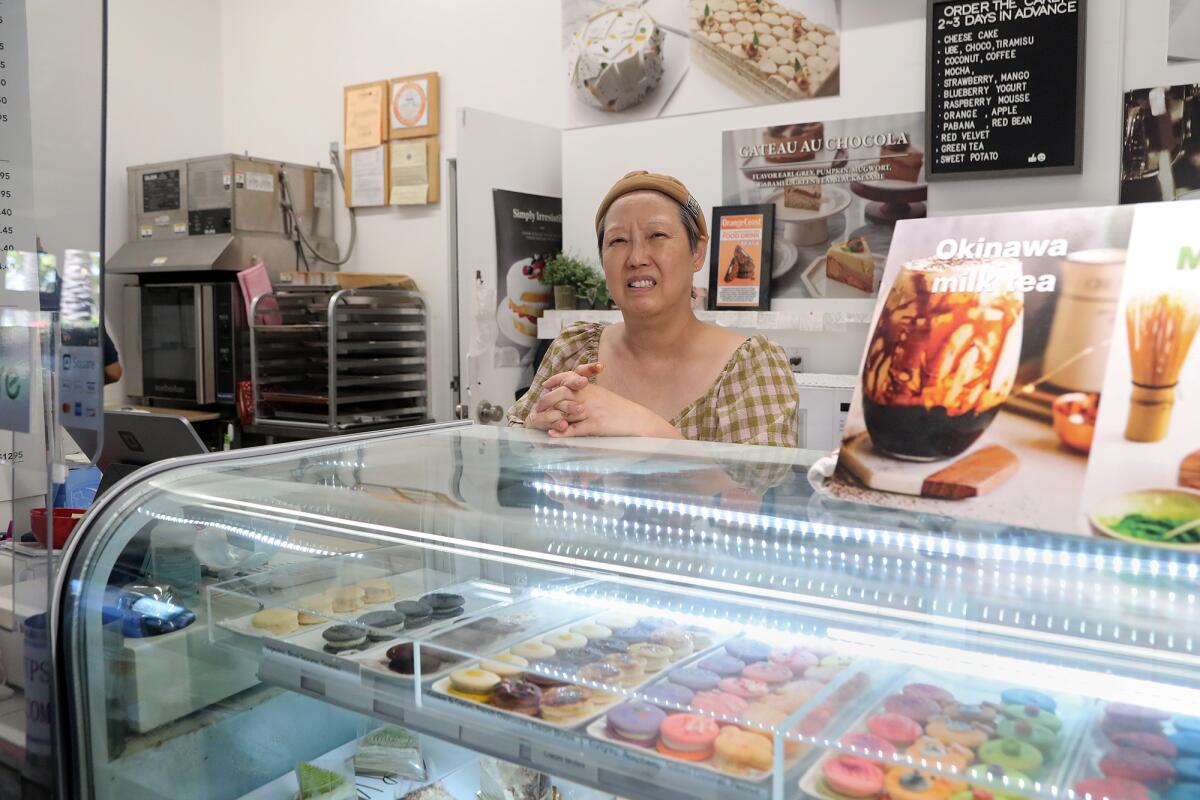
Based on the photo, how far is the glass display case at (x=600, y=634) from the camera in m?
0.86

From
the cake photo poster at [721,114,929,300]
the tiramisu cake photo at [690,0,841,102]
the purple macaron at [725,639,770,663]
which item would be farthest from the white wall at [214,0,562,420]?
the purple macaron at [725,639,770,663]

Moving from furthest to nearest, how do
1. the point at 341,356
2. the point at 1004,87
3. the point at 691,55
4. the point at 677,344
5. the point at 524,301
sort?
the point at 341,356
the point at 524,301
the point at 691,55
the point at 1004,87
the point at 677,344

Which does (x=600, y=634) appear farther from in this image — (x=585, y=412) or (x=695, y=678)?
(x=585, y=412)

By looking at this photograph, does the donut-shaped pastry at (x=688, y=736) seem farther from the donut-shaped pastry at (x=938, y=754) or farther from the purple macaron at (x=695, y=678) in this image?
the donut-shaped pastry at (x=938, y=754)

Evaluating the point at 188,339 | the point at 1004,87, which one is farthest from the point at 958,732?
the point at 188,339

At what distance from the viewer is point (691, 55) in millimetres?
4488

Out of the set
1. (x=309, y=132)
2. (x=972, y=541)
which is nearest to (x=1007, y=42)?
(x=972, y=541)

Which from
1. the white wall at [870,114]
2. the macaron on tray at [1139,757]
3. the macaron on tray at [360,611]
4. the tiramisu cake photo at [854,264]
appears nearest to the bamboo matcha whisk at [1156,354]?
the macaron on tray at [1139,757]

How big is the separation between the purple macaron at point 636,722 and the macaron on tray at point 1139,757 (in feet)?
1.24

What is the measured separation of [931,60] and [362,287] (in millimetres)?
3066

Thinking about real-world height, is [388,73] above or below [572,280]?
above

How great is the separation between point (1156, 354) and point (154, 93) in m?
6.58

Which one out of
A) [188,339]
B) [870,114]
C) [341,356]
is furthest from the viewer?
[188,339]

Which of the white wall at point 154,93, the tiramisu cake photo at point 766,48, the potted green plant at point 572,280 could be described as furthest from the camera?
the white wall at point 154,93
